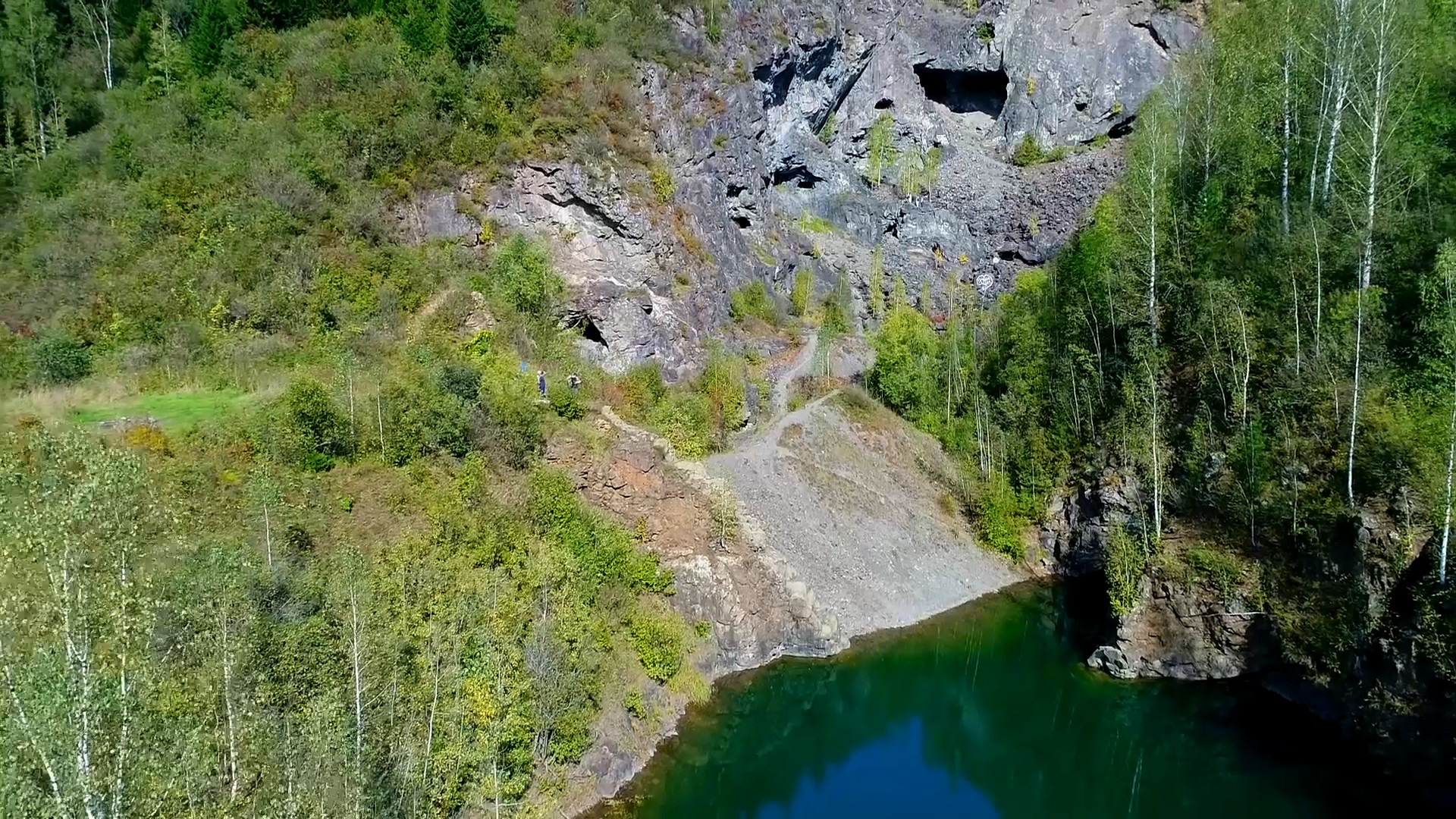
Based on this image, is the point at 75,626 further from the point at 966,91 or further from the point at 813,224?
the point at 966,91

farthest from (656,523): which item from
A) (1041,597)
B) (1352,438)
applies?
(1352,438)

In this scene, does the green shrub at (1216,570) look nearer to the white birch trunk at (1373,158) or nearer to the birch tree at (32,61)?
the white birch trunk at (1373,158)

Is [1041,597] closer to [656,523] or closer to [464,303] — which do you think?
[656,523]

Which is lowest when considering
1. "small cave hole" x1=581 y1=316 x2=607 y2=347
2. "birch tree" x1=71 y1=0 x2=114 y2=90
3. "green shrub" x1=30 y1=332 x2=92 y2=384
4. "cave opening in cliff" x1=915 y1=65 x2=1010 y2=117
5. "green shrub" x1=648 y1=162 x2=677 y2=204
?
"small cave hole" x1=581 y1=316 x2=607 y2=347

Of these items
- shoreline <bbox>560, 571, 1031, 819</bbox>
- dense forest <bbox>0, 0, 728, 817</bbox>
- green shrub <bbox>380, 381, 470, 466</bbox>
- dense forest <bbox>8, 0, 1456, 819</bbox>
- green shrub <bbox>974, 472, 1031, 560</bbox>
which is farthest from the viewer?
green shrub <bbox>974, 472, 1031, 560</bbox>

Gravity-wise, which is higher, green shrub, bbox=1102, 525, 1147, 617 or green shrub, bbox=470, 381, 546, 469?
green shrub, bbox=470, 381, 546, 469

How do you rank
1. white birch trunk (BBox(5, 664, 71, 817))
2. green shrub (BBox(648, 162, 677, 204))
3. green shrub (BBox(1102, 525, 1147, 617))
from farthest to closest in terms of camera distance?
green shrub (BBox(648, 162, 677, 204)) → green shrub (BBox(1102, 525, 1147, 617)) → white birch trunk (BBox(5, 664, 71, 817))

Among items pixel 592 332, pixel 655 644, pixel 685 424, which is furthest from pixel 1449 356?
pixel 592 332

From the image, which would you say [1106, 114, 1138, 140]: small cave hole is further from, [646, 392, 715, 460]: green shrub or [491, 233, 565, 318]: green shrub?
[491, 233, 565, 318]: green shrub

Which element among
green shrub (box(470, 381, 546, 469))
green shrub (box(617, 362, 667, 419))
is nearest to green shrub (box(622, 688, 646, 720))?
green shrub (box(470, 381, 546, 469))

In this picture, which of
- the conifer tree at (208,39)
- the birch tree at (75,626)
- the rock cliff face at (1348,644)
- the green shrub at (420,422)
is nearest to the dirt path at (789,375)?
the rock cliff face at (1348,644)
